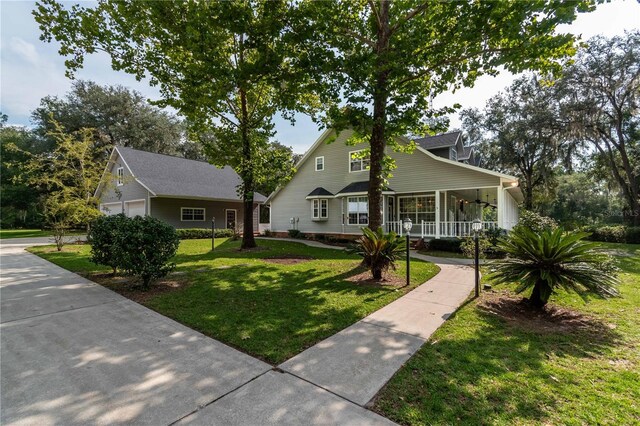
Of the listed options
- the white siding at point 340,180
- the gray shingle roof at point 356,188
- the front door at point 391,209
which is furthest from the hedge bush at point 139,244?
the front door at point 391,209

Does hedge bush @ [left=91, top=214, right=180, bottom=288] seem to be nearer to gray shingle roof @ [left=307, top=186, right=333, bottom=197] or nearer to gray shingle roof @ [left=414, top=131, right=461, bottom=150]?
gray shingle roof @ [left=307, top=186, right=333, bottom=197]

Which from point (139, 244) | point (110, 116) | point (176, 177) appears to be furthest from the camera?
point (110, 116)

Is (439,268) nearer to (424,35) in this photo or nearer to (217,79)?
(424,35)

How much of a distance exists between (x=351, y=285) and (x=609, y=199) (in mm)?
67098

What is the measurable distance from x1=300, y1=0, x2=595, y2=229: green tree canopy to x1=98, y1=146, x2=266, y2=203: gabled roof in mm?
11866

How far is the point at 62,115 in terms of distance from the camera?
31438 millimetres

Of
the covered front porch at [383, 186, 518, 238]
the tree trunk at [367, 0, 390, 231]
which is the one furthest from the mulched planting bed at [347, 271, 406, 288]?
the covered front porch at [383, 186, 518, 238]

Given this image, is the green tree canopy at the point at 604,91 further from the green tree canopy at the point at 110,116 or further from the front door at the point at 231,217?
the green tree canopy at the point at 110,116

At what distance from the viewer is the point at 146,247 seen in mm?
6191

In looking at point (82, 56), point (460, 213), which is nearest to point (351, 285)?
point (82, 56)

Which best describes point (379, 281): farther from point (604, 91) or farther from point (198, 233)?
point (604, 91)

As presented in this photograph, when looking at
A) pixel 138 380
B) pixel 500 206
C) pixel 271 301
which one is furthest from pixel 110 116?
pixel 138 380

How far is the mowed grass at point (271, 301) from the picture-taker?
4.00 meters

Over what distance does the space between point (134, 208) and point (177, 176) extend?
3.92m
